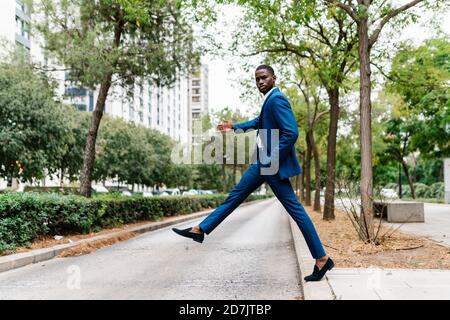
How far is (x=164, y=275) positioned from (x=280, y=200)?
194cm

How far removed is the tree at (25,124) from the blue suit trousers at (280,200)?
1699cm

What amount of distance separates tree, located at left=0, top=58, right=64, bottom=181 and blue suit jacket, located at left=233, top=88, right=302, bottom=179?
17.0 m

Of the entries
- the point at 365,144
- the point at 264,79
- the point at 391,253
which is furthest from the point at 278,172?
the point at 365,144

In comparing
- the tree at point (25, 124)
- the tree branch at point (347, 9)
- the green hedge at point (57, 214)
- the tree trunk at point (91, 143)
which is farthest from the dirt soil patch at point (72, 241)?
the tree at point (25, 124)

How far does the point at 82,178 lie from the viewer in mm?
14023

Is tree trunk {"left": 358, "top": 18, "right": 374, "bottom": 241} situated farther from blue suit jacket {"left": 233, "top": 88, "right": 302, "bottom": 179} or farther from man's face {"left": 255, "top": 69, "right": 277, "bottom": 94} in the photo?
man's face {"left": 255, "top": 69, "right": 277, "bottom": 94}

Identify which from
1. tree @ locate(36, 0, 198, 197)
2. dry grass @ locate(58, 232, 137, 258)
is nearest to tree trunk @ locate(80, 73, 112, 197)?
tree @ locate(36, 0, 198, 197)

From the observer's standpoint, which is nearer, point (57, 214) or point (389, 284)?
point (389, 284)

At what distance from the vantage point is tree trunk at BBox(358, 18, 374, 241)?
25.7 ft

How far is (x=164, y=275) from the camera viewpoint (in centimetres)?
575

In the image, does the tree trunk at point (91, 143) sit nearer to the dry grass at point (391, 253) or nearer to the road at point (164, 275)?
the road at point (164, 275)

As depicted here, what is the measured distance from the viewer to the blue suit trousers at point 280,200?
4.62m

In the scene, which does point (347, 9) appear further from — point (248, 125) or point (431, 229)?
point (431, 229)
